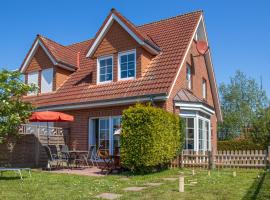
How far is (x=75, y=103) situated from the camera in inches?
786

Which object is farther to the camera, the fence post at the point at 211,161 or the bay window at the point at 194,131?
the bay window at the point at 194,131

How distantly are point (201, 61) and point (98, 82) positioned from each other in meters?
7.31

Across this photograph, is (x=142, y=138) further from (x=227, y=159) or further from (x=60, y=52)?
(x=60, y=52)

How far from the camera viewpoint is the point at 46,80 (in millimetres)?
23703

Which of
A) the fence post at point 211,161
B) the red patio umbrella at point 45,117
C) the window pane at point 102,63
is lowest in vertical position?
the fence post at point 211,161

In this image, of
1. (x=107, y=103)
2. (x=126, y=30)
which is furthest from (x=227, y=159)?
(x=126, y=30)

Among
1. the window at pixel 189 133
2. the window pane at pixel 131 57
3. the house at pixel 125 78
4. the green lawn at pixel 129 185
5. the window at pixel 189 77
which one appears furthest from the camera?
the window at pixel 189 77

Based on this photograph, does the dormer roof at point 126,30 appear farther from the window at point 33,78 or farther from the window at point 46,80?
the window at point 33,78

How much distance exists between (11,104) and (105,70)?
704cm

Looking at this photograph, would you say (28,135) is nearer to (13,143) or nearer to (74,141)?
(13,143)

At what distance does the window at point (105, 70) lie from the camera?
20406mm

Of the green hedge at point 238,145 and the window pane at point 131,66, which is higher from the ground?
the window pane at point 131,66

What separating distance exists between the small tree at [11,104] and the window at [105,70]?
5622mm

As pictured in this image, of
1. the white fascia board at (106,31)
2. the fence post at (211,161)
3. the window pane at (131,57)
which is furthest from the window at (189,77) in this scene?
the fence post at (211,161)
